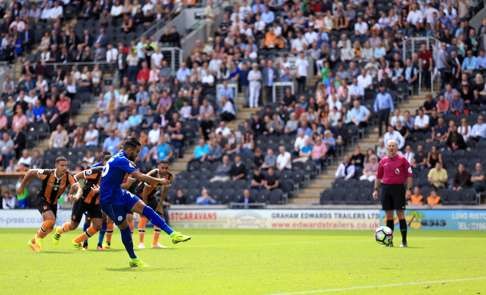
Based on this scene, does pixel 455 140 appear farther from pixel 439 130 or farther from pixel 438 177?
pixel 438 177

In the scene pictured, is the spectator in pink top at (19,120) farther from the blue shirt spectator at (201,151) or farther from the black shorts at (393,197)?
the black shorts at (393,197)

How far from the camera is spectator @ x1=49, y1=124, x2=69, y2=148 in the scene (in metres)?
46.1

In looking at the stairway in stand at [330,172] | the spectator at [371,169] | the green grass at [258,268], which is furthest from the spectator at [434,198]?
the green grass at [258,268]

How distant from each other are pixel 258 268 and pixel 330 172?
2212cm

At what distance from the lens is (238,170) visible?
40.2 m

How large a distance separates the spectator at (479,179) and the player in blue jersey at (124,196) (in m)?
18.2

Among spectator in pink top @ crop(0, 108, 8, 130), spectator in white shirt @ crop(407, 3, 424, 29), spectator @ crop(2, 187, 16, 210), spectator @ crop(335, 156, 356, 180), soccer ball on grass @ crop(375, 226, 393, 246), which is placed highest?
spectator in white shirt @ crop(407, 3, 424, 29)

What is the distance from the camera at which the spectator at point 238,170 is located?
40.1m

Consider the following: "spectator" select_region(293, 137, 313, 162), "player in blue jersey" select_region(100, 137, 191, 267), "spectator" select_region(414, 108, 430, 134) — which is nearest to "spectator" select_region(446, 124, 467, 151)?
"spectator" select_region(414, 108, 430, 134)

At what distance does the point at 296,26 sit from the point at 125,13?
944 centimetres

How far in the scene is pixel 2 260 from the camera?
2102 centimetres

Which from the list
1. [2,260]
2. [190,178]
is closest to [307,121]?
[190,178]

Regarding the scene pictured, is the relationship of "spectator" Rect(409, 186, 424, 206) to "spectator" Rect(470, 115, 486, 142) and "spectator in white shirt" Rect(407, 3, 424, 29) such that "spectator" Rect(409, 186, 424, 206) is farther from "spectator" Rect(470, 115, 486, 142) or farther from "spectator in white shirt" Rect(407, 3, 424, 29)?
"spectator in white shirt" Rect(407, 3, 424, 29)

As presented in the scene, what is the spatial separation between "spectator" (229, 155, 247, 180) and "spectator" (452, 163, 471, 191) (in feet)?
25.7
